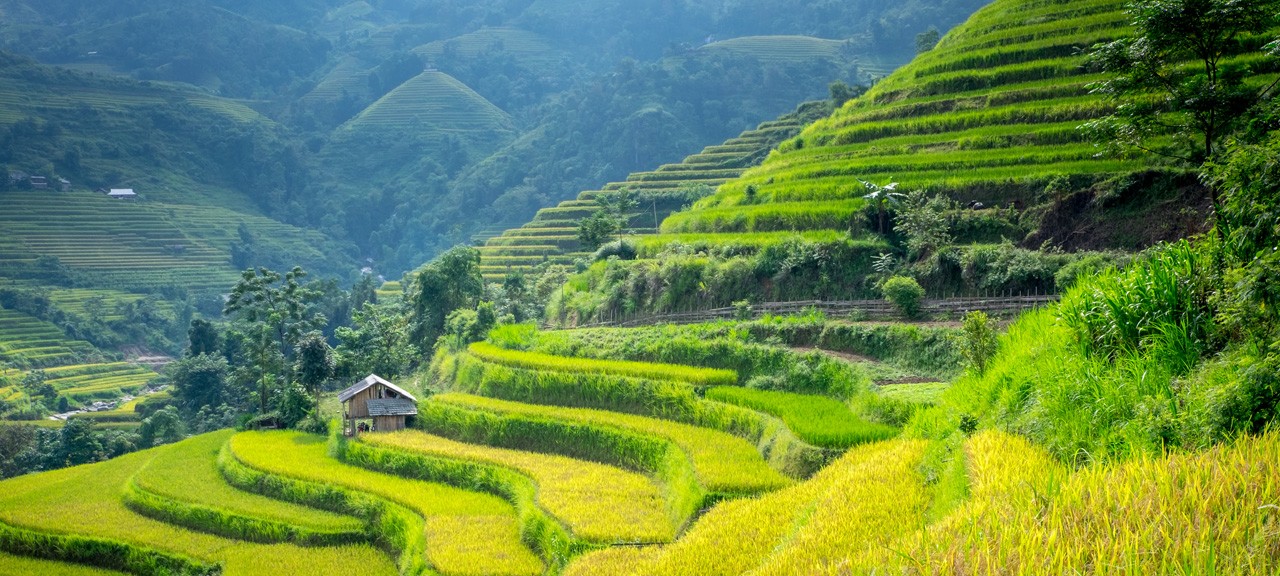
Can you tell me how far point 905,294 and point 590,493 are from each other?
28.4 ft

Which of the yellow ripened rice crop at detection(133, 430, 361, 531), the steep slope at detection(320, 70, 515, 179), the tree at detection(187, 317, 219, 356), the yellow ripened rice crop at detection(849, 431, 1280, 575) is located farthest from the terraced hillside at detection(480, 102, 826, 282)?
the steep slope at detection(320, 70, 515, 179)

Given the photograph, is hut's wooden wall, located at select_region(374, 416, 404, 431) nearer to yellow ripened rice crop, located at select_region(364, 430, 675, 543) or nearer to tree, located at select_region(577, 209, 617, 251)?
yellow ripened rice crop, located at select_region(364, 430, 675, 543)

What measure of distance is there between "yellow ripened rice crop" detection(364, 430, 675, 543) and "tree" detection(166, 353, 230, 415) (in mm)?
25466

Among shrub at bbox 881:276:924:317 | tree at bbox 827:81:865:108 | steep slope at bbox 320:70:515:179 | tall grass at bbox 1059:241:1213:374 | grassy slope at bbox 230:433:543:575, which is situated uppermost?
steep slope at bbox 320:70:515:179

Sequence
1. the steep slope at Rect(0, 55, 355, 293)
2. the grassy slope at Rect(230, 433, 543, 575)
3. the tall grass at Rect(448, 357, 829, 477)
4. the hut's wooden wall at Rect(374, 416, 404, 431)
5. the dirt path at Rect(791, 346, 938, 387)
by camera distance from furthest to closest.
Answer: the steep slope at Rect(0, 55, 355, 293)
the hut's wooden wall at Rect(374, 416, 404, 431)
the dirt path at Rect(791, 346, 938, 387)
the tall grass at Rect(448, 357, 829, 477)
the grassy slope at Rect(230, 433, 543, 575)

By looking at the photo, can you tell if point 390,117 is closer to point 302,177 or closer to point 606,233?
point 302,177

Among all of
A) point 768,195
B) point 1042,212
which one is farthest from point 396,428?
point 1042,212

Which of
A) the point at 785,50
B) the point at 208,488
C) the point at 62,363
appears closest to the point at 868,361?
the point at 208,488

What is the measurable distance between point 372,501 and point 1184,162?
62.5ft

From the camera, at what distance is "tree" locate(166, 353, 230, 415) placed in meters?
42.8

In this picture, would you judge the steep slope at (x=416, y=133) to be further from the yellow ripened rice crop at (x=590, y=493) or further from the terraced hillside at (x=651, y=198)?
the yellow ripened rice crop at (x=590, y=493)

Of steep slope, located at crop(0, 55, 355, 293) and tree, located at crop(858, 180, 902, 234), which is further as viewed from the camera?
steep slope, located at crop(0, 55, 355, 293)

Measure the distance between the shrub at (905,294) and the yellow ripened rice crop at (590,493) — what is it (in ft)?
23.9

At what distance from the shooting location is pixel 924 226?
74.1ft
